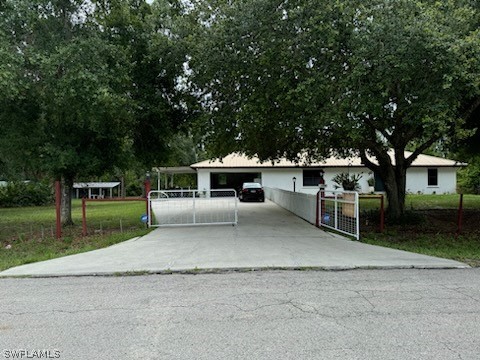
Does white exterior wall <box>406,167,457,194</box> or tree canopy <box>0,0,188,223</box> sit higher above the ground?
tree canopy <box>0,0,188,223</box>

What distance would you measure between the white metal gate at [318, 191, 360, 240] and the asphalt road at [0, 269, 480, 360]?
173 inches

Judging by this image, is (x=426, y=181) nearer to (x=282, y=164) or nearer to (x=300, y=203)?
(x=282, y=164)

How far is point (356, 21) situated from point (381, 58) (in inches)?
55.3

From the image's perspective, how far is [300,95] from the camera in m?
10.1

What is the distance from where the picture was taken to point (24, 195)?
108 feet

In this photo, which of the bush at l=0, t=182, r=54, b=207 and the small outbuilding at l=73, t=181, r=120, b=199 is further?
the small outbuilding at l=73, t=181, r=120, b=199

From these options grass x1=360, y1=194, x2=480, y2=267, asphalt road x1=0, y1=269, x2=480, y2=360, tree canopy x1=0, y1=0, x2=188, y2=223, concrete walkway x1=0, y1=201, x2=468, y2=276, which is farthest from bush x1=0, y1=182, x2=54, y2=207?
asphalt road x1=0, y1=269, x2=480, y2=360

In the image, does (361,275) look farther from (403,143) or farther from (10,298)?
(403,143)

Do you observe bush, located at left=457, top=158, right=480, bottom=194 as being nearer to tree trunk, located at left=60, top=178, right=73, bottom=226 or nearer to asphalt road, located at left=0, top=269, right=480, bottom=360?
tree trunk, located at left=60, top=178, right=73, bottom=226

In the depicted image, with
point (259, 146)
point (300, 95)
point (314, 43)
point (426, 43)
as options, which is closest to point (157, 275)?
point (300, 95)

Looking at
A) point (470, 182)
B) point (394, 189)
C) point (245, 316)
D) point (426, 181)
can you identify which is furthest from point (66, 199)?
point (470, 182)

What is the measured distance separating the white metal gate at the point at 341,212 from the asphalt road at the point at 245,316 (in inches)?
173

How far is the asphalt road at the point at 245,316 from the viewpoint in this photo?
379 cm

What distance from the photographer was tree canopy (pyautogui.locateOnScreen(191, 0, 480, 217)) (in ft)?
29.2
